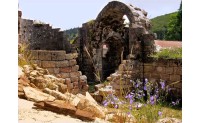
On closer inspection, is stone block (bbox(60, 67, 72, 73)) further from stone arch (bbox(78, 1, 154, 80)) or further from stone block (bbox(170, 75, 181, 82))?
stone arch (bbox(78, 1, 154, 80))

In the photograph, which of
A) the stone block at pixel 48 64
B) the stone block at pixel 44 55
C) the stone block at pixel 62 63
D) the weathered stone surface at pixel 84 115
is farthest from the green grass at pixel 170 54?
the weathered stone surface at pixel 84 115

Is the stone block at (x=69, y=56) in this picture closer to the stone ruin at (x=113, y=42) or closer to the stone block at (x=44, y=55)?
the stone block at (x=44, y=55)

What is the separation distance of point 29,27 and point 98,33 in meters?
3.12

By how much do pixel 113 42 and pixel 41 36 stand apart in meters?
3.34

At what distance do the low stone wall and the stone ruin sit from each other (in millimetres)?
150

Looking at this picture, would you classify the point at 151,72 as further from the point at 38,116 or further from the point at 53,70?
the point at 38,116

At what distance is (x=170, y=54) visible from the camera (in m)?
11.0

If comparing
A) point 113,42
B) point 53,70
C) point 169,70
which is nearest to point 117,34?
point 113,42

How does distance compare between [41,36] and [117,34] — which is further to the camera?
[117,34]

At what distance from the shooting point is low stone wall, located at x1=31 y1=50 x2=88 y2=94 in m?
7.08
